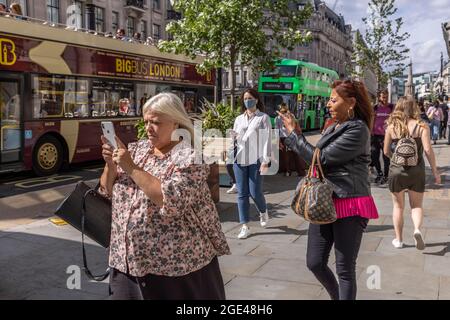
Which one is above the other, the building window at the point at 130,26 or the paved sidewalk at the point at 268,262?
the building window at the point at 130,26

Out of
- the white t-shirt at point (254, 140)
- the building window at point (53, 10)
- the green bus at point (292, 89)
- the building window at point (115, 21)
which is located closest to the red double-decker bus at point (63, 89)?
the white t-shirt at point (254, 140)

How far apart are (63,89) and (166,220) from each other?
1074 centimetres

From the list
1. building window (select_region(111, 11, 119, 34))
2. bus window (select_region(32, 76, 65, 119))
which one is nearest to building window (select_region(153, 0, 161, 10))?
building window (select_region(111, 11, 119, 34))

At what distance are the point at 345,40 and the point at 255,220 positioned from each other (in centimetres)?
11782

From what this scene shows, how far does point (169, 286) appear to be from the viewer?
2.52m

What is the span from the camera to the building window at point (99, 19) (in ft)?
118

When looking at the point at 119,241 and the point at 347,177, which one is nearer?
the point at 119,241

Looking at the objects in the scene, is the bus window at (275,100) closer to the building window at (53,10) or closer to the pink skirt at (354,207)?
the building window at (53,10)

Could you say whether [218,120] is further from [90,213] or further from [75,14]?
[75,14]

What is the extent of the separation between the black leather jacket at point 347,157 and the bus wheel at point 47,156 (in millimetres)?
9474

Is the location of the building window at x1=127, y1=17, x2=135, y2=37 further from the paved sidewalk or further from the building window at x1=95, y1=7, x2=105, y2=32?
the paved sidewalk

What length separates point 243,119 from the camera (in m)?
6.48
